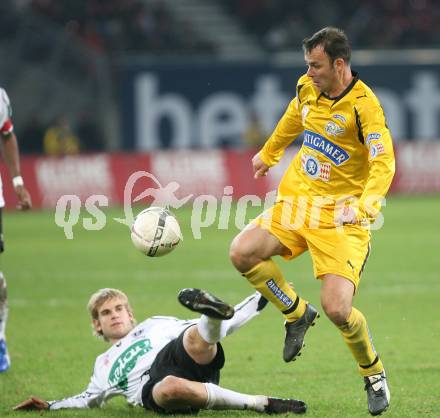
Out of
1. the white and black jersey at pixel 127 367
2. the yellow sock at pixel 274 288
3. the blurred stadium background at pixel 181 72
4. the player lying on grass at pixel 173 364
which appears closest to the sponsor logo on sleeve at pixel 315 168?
the yellow sock at pixel 274 288

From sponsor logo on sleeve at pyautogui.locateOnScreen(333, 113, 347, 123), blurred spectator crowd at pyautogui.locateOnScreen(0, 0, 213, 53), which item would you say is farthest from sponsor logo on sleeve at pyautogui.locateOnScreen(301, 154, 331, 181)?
blurred spectator crowd at pyautogui.locateOnScreen(0, 0, 213, 53)

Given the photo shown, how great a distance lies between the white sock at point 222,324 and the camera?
604 centimetres

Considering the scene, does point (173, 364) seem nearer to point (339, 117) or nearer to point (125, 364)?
point (125, 364)

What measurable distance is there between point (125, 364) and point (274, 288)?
3.56 feet

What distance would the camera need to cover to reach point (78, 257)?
1527cm

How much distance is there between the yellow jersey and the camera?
6.18 meters

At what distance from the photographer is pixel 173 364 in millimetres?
6227

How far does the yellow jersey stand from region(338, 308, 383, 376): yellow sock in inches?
26.5

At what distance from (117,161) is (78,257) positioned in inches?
281

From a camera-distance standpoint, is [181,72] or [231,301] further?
[181,72]

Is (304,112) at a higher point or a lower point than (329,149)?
higher

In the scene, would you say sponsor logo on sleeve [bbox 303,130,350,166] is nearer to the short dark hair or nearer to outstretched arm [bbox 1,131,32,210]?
the short dark hair

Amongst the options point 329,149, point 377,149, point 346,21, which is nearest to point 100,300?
point 329,149

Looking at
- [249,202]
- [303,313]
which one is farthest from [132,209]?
[303,313]
